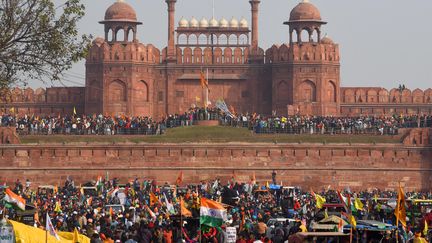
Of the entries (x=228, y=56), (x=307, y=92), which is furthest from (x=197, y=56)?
(x=307, y=92)

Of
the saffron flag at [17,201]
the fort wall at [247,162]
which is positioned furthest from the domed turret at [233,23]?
the saffron flag at [17,201]

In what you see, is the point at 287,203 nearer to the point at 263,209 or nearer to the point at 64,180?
the point at 263,209

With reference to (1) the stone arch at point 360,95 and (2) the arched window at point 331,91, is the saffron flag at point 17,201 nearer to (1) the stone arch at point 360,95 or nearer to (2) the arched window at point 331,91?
(2) the arched window at point 331,91

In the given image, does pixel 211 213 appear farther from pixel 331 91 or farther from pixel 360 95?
pixel 360 95

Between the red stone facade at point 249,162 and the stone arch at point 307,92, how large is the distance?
37.6 ft

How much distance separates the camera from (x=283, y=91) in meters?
72.0

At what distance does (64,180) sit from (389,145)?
50.2 ft

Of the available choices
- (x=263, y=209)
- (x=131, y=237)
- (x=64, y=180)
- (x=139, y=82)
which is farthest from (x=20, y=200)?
(x=139, y=82)

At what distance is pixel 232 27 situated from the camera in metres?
Answer: 74.6

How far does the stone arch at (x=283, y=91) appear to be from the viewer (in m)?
71.9

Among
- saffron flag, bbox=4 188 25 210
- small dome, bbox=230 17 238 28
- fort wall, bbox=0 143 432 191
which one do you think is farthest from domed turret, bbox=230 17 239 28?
saffron flag, bbox=4 188 25 210

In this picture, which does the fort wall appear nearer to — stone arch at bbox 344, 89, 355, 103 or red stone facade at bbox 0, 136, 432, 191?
red stone facade at bbox 0, 136, 432, 191

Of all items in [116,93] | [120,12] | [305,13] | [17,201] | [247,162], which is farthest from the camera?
[305,13]

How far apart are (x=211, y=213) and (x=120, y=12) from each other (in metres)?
48.1
